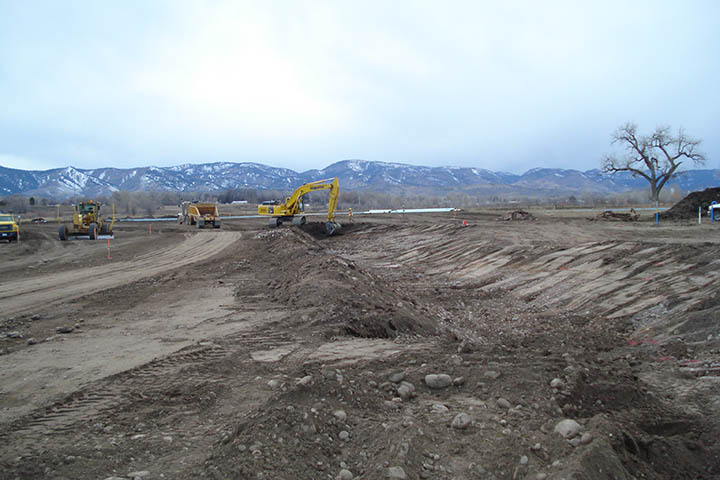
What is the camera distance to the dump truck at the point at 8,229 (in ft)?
84.6

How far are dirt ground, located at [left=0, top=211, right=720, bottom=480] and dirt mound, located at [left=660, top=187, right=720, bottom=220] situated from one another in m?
18.8

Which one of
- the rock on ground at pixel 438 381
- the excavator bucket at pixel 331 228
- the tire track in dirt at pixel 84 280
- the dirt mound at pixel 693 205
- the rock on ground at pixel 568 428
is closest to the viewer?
the rock on ground at pixel 568 428

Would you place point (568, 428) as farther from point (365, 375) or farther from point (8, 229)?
point (8, 229)

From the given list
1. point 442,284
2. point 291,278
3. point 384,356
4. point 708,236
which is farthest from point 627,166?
point 384,356

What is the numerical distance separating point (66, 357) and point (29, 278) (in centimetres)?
950

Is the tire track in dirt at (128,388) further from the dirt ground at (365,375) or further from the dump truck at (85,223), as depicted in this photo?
the dump truck at (85,223)

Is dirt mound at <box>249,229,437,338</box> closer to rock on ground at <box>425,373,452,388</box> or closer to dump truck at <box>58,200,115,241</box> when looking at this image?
rock on ground at <box>425,373,452,388</box>

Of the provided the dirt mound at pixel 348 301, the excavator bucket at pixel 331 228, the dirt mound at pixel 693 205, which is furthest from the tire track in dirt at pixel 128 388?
the dirt mound at pixel 693 205

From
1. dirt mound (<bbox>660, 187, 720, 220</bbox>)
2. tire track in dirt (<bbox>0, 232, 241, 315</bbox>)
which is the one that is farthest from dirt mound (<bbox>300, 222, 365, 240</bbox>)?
dirt mound (<bbox>660, 187, 720, 220</bbox>)

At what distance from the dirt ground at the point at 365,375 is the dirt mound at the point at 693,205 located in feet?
61.6

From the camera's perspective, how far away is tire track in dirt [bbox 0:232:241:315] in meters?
10.4

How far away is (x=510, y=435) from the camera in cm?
394

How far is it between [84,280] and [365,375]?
442 inches

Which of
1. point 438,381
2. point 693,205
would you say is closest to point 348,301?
point 438,381
